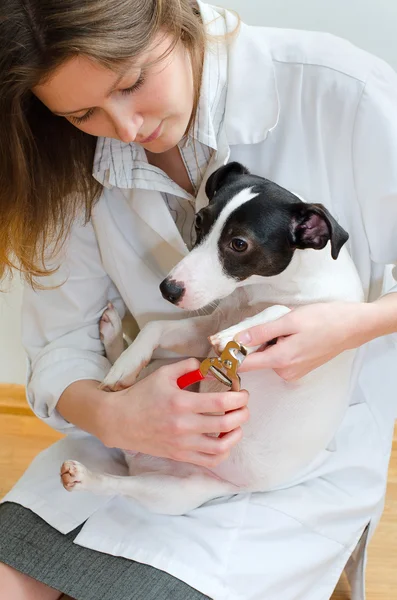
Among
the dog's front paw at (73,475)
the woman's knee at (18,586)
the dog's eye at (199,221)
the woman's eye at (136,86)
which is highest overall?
the woman's eye at (136,86)

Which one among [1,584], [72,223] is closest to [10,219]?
[72,223]

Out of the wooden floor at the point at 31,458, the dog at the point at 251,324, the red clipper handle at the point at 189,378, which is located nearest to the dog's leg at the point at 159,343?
the dog at the point at 251,324

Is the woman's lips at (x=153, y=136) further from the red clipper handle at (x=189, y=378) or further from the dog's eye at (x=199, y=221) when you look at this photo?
the red clipper handle at (x=189, y=378)

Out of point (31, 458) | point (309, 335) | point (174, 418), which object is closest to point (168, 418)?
point (174, 418)

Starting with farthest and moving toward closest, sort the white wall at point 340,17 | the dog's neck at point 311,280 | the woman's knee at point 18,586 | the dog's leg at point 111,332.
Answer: the white wall at point 340,17 → the dog's leg at point 111,332 → the woman's knee at point 18,586 → the dog's neck at point 311,280

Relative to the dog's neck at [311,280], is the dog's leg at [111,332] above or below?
below

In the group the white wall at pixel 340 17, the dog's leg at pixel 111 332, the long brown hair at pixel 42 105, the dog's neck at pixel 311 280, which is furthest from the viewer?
the white wall at pixel 340 17

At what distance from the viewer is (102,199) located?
1358 millimetres

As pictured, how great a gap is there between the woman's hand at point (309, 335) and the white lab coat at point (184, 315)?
0.16 meters

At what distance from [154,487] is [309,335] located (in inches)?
15.6

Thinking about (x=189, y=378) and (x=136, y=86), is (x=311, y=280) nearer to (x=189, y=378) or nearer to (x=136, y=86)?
(x=189, y=378)

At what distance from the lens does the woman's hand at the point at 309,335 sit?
1083 mm

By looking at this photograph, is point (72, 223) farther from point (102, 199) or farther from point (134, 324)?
point (134, 324)

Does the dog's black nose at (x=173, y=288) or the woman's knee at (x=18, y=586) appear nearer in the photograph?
the dog's black nose at (x=173, y=288)
